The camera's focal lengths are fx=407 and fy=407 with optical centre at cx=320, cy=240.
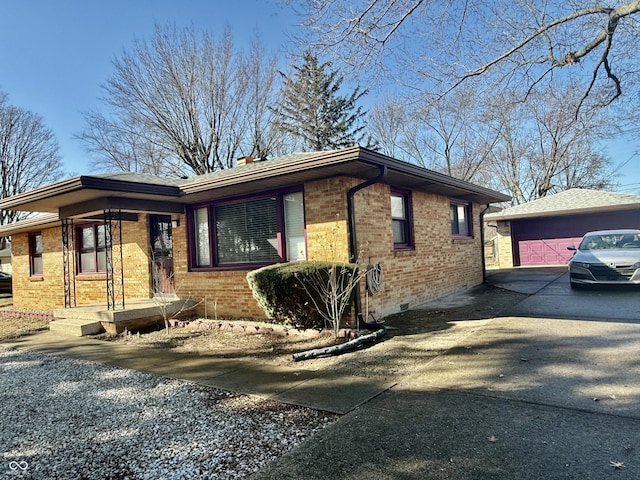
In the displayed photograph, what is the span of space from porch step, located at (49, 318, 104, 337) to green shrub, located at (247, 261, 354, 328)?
403cm

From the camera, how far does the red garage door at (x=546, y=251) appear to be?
18.7 meters

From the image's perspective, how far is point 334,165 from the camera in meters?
6.43

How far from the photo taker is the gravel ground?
2.97m

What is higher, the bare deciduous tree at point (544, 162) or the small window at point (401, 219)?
the bare deciduous tree at point (544, 162)

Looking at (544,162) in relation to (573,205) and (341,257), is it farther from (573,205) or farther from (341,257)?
(341,257)

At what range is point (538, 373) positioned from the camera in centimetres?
445

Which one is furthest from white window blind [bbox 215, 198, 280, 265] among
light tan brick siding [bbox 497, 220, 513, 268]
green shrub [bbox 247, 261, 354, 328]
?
light tan brick siding [bbox 497, 220, 513, 268]

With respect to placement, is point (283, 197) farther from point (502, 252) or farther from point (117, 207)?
point (502, 252)

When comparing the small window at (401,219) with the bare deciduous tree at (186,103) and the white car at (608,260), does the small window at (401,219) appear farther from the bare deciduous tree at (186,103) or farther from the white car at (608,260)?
the bare deciduous tree at (186,103)

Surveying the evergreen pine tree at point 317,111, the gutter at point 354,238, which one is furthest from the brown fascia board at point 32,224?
the evergreen pine tree at point 317,111

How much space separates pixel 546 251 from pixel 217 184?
1705 centimetres

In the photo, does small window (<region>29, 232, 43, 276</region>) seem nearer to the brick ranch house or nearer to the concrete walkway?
the brick ranch house

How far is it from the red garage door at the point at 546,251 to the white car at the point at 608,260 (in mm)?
7935

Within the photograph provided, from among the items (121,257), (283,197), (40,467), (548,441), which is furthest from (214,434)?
(121,257)
